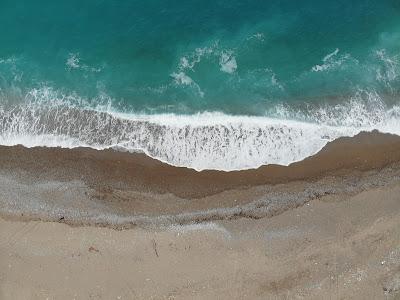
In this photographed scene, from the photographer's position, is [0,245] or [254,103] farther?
[254,103]

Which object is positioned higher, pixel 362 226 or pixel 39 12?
pixel 39 12

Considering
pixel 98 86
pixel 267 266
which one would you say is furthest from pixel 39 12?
pixel 267 266

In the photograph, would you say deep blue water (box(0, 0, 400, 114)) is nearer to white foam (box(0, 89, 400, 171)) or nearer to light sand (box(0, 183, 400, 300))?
white foam (box(0, 89, 400, 171))

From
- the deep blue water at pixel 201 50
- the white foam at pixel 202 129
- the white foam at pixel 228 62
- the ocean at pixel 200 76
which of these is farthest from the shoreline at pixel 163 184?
the white foam at pixel 228 62

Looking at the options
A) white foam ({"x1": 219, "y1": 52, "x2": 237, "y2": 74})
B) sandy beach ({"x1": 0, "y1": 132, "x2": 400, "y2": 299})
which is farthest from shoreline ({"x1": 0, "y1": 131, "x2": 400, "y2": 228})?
white foam ({"x1": 219, "y1": 52, "x2": 237, "y2": 74})

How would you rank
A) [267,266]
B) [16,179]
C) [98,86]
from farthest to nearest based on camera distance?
[98,86] → [16,179] → [267,266]

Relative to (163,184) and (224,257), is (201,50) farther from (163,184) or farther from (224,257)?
(224,257)

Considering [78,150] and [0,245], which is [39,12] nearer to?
[78,150]
